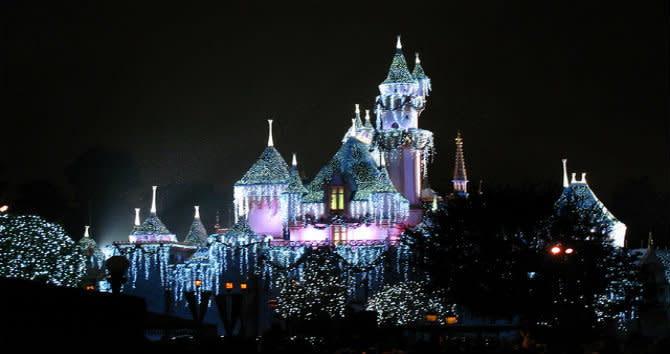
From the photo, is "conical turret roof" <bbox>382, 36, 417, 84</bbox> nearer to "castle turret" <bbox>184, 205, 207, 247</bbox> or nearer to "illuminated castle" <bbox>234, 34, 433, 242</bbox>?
"illuminated castle" <bbox>234, 34, 433, 242</bbox>

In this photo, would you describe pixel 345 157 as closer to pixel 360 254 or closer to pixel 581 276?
pixel 360 254

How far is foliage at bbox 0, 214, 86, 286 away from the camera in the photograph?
1829 inches

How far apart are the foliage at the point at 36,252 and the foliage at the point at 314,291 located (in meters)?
11.3

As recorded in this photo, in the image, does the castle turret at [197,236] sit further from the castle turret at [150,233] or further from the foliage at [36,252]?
the foliage at [36,252]

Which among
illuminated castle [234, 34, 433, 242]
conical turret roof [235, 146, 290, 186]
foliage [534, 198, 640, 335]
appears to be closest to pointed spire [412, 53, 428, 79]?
illuminated castle [234, 34, 433, 242]

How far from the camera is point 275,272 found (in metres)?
60.2

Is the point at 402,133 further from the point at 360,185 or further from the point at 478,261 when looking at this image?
the point at 478,261

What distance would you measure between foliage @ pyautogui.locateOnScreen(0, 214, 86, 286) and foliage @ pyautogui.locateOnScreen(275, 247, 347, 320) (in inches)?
446

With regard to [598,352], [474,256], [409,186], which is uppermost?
[409,186]

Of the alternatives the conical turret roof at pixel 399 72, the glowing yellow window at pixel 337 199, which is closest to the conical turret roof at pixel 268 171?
the glowing yellow window at pixel 337 199

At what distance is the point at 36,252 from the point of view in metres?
47.3

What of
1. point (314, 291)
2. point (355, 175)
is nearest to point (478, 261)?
point (314, 291)

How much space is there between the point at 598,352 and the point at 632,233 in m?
84.0

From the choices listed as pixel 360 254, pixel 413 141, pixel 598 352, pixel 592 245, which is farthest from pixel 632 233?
pixel 598 352
